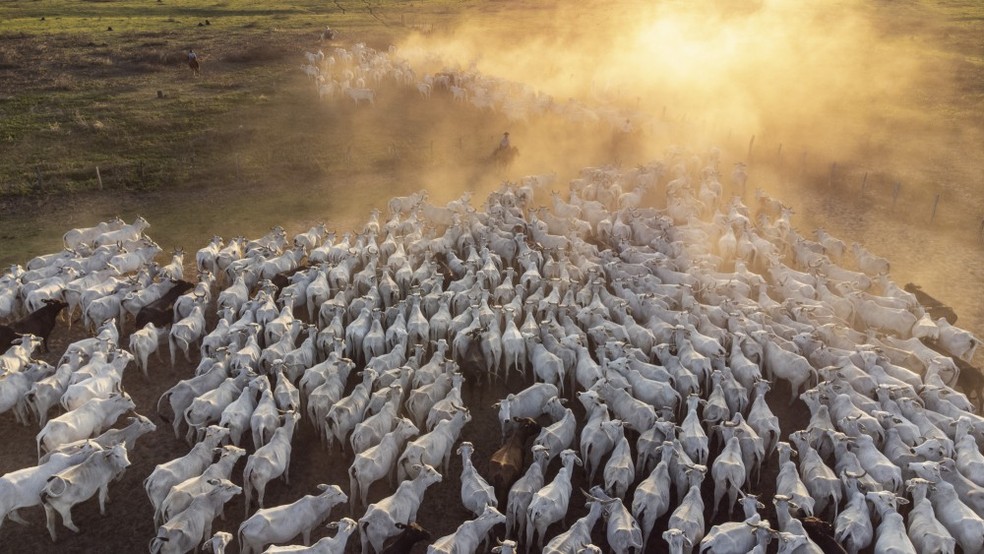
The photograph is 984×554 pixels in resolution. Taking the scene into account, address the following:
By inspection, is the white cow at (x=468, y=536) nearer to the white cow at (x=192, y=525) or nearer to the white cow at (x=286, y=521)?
the white cow at (x=286, y=521)

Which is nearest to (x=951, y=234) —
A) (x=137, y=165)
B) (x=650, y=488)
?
(x=650, y=488)

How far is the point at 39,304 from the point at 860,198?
28627mm

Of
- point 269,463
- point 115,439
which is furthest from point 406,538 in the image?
point 115,439

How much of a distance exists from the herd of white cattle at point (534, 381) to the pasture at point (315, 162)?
76cm

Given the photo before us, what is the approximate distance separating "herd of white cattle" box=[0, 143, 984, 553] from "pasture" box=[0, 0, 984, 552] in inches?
30.1

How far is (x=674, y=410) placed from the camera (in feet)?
48.1

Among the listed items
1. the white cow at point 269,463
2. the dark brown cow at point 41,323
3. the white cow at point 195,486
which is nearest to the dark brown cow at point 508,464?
the white cow at point 269,463

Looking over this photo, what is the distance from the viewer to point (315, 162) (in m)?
31.0

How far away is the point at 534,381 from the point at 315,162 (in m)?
18.8

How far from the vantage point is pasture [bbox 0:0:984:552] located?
15227 mm

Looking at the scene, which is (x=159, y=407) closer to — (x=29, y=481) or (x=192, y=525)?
(x=29, y=481)

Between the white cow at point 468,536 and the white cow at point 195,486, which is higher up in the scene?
the white cow at point 195,486

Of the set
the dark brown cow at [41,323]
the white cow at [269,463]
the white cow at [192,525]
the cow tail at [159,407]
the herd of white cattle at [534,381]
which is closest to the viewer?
the white cow at [192,525]

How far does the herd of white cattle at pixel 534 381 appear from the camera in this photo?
37.4 ft
